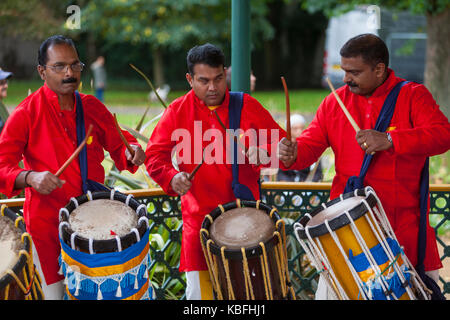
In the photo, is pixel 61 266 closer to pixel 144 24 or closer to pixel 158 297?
pixel 158 297

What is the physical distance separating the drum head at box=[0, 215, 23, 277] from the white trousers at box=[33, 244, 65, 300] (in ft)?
1.02

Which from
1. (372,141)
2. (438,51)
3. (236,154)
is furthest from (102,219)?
(438,51)

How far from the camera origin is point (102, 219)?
9.32 ft

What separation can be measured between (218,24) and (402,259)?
17.7m

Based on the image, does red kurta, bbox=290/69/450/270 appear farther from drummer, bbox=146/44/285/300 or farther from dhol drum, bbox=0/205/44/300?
dhol drum, bbox=0/205/44/300

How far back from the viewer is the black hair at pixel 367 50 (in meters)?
3.12

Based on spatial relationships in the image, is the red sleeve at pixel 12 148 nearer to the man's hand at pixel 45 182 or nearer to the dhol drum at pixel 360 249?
the man's hand at pixel 45 182

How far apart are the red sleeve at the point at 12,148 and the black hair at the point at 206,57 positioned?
854 mm

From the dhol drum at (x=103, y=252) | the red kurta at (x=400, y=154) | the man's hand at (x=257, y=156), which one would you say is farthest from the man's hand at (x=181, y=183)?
the red kurta at (x=400, y=154)

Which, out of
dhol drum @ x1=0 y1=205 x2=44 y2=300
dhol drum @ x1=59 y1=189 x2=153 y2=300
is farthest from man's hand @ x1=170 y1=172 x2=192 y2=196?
dhol drum @ x1=0 y1=205 x2=44 y2=300

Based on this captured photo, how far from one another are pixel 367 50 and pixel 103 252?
Result: 1.61 metres
